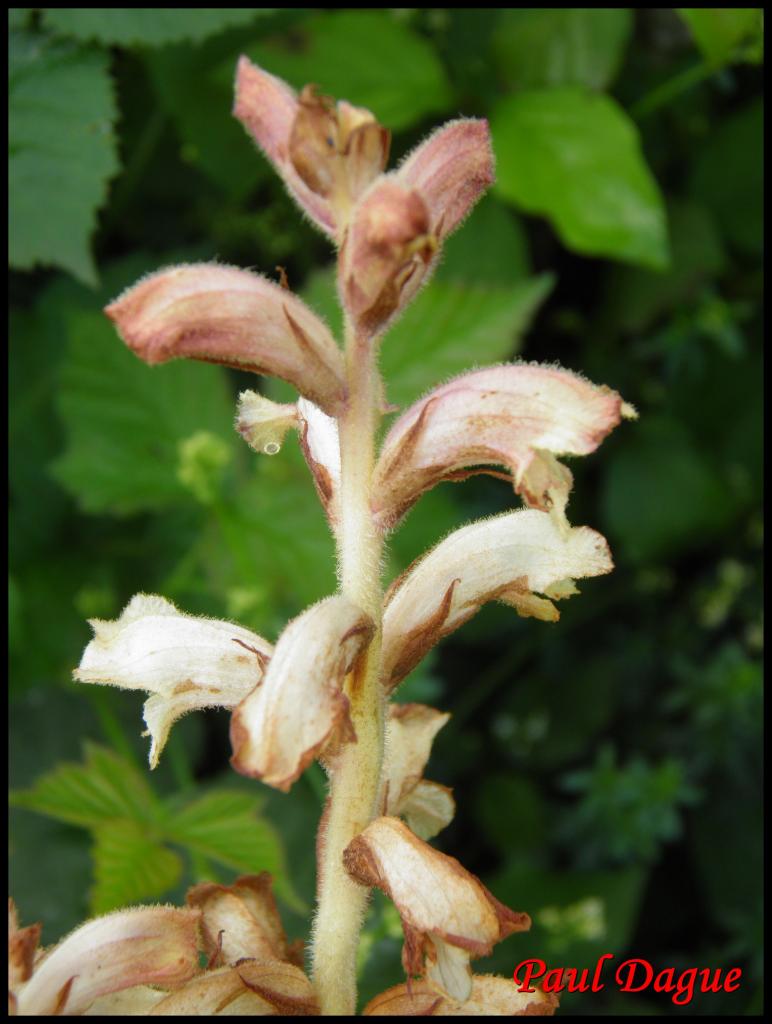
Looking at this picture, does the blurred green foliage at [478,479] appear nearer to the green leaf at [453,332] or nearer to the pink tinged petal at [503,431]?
the green leaf at [453,332]

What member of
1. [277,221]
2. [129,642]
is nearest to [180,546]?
[277,221]

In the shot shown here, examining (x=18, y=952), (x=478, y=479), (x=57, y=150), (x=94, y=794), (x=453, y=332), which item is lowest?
(x=478, y=479)

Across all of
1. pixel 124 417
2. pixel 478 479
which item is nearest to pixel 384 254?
pixel 124 417

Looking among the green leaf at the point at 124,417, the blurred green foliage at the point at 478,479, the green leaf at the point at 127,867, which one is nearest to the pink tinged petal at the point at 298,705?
the green leaf at the point at 127,867

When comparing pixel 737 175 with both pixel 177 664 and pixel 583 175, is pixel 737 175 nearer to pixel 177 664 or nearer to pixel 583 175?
pixel 583 175

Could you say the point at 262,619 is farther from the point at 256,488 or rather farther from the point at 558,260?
the point at 558,260

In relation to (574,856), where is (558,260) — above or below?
above
